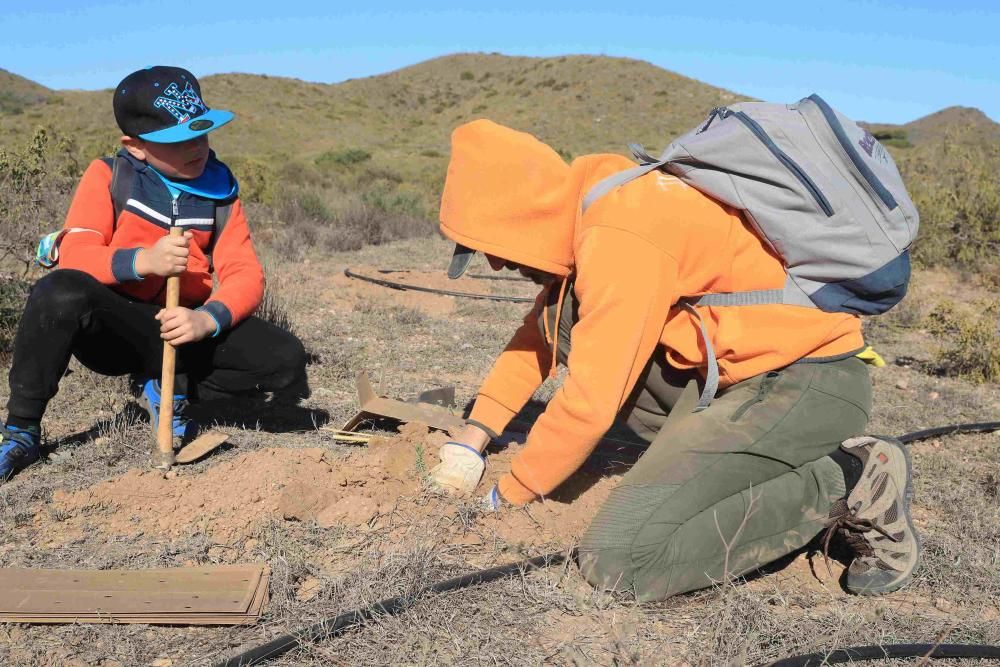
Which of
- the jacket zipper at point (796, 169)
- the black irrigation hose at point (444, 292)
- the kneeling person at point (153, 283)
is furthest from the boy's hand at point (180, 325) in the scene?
the black irrigation hose at point (444, 292)

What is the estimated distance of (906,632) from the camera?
213 cm

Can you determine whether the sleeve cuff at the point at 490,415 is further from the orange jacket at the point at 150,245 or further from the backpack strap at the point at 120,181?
the backpack strap at the point at 120,181

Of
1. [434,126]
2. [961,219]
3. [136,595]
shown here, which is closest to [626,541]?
[136,595]

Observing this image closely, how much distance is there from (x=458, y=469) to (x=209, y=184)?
5.09 ft

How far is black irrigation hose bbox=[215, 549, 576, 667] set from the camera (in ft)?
6.19

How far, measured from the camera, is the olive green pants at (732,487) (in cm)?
223

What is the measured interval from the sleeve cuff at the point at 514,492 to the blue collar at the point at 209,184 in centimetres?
164

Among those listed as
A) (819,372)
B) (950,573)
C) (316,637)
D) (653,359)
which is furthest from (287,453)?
(950,573)

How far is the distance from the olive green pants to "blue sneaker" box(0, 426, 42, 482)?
1970mm

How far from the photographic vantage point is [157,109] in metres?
2.95

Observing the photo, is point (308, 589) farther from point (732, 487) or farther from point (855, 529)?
point (855, 529)

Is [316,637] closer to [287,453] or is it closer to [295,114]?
[287,453]

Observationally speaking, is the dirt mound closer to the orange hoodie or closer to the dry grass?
the dry grass

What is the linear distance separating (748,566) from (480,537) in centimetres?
78
